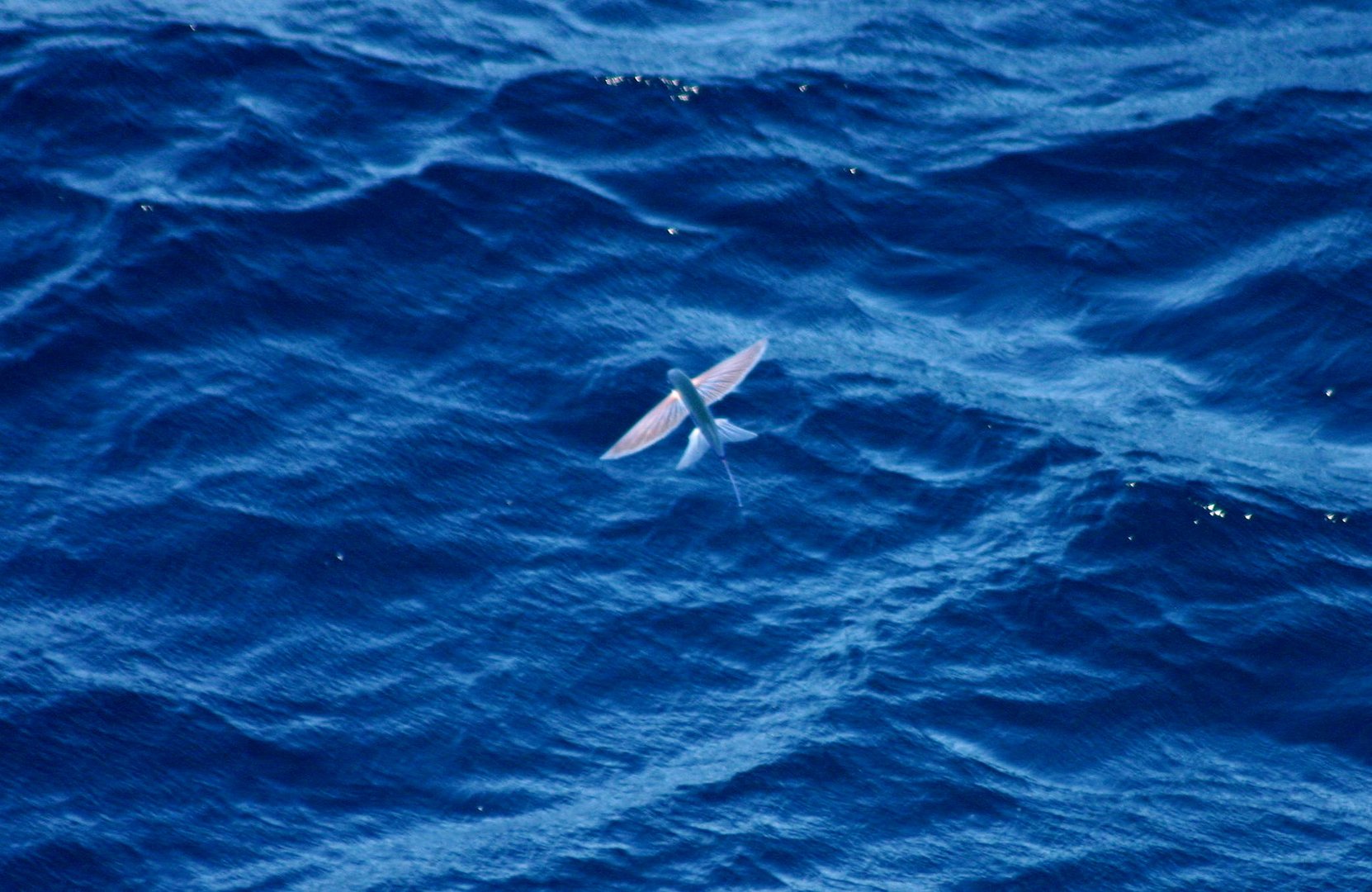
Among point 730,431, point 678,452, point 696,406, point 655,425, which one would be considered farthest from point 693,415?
point 678,452

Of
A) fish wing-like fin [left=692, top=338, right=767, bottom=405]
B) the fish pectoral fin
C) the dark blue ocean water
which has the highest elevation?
fish wing-like fin [left=692, top=338, right=767, bottom=405]

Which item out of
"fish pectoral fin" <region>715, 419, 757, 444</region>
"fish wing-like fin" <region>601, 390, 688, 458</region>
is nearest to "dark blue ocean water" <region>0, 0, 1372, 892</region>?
"fish pectoral fin" <region>715, 419, 757, 444</region>

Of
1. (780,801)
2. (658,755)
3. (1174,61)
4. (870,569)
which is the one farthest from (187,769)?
(1174,61)

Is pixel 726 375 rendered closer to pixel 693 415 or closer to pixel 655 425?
pixel 693 415

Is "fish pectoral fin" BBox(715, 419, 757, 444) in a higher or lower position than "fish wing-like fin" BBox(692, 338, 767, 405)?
lower

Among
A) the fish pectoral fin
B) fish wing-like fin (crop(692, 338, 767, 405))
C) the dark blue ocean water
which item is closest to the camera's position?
the fish pectoral fin

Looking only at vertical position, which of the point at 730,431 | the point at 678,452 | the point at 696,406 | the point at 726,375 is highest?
the point at 696,406

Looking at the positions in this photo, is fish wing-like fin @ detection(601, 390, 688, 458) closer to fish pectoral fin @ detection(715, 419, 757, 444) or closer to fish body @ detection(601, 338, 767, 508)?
fish body @ detection(601, 338, 767, 508)

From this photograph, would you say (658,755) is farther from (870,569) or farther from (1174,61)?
(1174,61)
